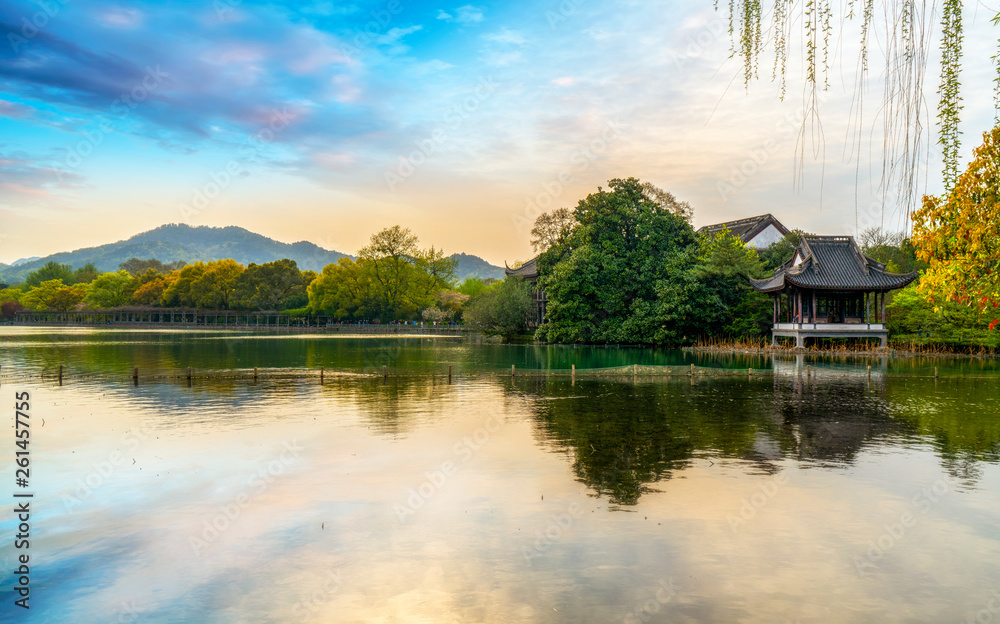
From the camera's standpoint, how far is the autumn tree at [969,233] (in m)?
9.40

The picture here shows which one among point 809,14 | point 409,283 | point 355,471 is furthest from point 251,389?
point 409,283

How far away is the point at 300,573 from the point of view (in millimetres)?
8117

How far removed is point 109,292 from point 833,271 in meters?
131

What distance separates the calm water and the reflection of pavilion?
76.7ft

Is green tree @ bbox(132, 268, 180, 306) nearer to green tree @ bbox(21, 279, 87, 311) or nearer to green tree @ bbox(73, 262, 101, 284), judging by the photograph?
green tree @ bbox(21, 279, 87, 311)

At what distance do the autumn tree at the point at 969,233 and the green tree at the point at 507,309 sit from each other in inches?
2241

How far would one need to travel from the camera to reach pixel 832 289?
43750 millimetres

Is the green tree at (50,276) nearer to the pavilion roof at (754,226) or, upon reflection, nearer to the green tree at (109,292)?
the green tree at (109,292)

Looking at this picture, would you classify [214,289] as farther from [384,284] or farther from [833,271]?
[833,271]

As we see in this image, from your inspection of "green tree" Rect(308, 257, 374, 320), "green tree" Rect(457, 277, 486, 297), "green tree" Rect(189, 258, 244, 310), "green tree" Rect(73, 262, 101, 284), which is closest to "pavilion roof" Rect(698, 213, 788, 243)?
"green tree" Rect(308, 257, 374, 320)

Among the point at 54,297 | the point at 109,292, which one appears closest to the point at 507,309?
the point at 109,292

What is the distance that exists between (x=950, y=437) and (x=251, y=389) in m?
24.1

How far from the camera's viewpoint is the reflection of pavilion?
43625 mm

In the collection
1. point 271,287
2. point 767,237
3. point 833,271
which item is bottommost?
point 833,271
